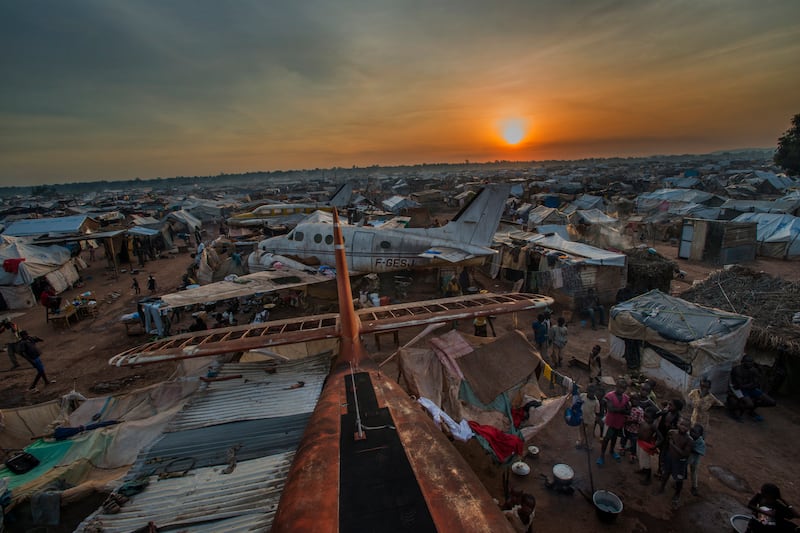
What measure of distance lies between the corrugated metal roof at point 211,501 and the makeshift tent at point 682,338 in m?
10.8

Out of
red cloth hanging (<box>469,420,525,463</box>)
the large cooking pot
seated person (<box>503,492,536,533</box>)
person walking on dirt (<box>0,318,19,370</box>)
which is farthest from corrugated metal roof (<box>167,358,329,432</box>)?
person walking on dirt (<box>0,318,19,370</box>)

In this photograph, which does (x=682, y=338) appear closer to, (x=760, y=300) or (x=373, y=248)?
(x=760, y=300)

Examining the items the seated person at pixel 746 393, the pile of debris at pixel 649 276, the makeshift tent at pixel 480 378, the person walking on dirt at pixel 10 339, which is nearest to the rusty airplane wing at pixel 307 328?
the makeshift tent at pixel 480 378

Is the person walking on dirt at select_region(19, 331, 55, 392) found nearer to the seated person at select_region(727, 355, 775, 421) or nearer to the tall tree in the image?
the seated person at select_region(727, 355, 775, 421)

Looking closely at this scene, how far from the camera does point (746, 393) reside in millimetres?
9281

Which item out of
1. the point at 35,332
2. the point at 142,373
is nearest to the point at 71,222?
the point at 35,332

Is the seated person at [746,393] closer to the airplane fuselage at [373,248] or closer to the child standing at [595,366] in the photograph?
the child standing at [595,366]

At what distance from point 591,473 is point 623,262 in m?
11.3

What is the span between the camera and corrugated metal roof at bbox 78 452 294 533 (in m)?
4.15

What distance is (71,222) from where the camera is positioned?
1224 inches

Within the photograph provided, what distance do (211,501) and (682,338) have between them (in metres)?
12.0

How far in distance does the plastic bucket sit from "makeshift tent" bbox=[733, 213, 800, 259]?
27.7 meters

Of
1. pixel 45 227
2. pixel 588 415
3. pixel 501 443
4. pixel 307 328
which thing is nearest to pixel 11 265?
pixel 45 227

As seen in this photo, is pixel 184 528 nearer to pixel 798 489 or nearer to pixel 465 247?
pixel 798 489
